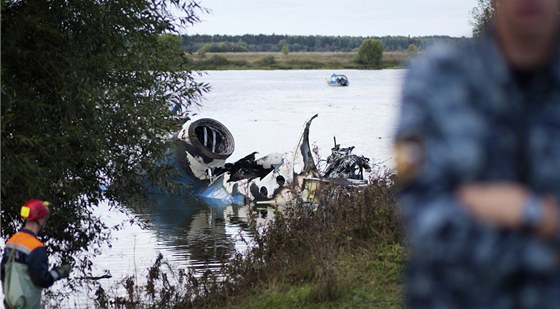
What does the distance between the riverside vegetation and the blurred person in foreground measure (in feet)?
24.4

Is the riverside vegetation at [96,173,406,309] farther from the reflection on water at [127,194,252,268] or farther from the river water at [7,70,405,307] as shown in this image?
the reflection on water at [127,194,252,268]

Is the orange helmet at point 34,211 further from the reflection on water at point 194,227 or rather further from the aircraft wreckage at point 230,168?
the aircraft wreckage at point 230,168

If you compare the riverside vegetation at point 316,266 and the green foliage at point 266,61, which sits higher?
the riverside vegetation at point 316,266

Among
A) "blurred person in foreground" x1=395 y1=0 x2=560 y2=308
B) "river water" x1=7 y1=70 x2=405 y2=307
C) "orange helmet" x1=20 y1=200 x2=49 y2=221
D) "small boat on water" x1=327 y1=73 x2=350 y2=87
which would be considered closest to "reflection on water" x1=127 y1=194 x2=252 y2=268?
"river water" x1=7 y1=70 x2=405 y2=307

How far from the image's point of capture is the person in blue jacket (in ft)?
26.3

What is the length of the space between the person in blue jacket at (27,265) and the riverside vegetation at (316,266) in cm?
287

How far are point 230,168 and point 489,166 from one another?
119ft

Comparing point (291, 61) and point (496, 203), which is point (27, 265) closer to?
point (496, 203)

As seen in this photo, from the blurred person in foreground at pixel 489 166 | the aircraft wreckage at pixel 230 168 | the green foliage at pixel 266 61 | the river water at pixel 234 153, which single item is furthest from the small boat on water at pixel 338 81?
the blurred person in foreground at pixel 489 166

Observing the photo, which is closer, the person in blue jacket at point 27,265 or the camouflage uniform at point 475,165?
the camouflage uniform at point 475,165

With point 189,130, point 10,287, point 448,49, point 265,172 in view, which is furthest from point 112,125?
point 265,172

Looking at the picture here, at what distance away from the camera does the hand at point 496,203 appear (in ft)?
5.78

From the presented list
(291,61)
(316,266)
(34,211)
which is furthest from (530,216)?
(291,61)

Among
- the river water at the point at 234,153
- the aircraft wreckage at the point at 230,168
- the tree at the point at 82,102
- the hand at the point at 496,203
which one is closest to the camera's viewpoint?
the hand at the point at 496,203
